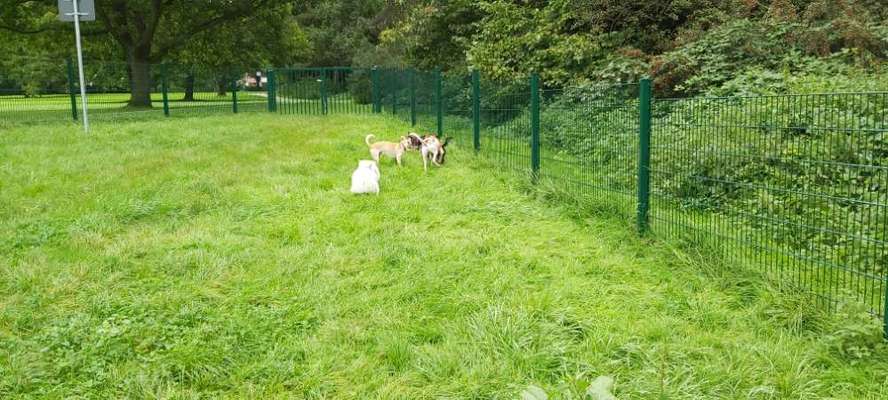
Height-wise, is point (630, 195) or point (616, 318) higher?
point (630, 195)

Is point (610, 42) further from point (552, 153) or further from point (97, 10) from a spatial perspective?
point (97, 10)

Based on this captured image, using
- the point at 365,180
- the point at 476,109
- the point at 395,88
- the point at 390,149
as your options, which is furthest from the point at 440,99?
the point at 395,88

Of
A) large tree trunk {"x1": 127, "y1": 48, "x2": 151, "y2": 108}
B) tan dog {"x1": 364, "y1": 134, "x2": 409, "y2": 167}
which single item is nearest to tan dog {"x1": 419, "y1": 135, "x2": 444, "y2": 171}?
tan dog {"x1": 364, "y1": 134, "x2": 409, "y2": 167}

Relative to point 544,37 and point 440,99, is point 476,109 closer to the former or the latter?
point 440,99

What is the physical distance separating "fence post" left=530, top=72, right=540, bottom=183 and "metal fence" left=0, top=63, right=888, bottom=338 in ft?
0.06

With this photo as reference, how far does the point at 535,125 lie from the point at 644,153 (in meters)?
2.04

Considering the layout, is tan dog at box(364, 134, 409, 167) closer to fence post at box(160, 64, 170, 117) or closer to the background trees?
the background trees

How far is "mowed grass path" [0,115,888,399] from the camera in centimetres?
281

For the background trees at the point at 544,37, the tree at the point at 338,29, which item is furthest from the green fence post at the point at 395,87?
the tree at the point at 338,29

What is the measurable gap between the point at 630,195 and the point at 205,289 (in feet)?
11.6

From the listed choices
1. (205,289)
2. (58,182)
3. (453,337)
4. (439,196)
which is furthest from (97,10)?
(453,337)

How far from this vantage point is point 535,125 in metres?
6.85

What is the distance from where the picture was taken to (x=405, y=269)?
432cm

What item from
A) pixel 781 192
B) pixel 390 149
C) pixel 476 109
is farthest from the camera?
pixel 476 109
